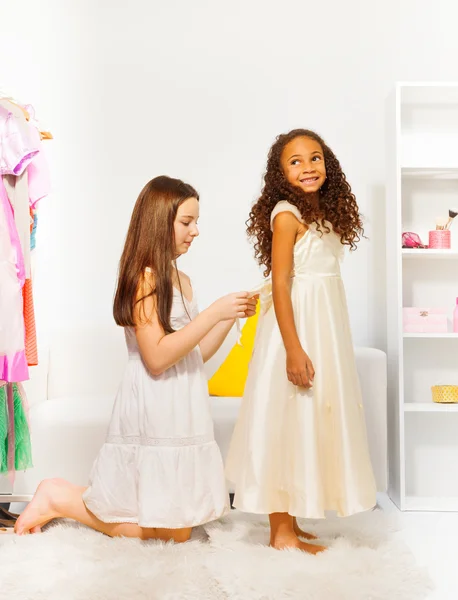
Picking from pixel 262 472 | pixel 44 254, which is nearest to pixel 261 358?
pixel 262 472

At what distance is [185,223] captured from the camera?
7.03 ft

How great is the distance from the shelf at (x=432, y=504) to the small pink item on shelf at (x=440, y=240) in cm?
96

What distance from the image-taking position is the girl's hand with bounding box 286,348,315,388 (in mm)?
1950

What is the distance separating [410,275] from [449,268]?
164 mm

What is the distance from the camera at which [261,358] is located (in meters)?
2.06

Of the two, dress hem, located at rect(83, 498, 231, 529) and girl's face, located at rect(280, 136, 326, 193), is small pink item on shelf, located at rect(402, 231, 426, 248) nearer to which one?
girl's face, located at rect(280, 136, 326, 193)

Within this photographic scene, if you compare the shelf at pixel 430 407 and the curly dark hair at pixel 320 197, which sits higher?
the curly dark hair at pixel 320 197

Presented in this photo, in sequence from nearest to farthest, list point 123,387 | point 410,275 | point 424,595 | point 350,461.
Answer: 1. point 424,595
2. point 350,461
3. point 123,387
4. point 410,275

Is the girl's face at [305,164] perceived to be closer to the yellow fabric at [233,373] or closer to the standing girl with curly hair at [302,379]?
the standing girl with curly hair at [302,379]

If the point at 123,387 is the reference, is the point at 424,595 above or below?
below

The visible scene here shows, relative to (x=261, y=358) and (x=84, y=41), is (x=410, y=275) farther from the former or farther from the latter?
(x=84, y=41)

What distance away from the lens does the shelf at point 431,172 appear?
2.91 meters

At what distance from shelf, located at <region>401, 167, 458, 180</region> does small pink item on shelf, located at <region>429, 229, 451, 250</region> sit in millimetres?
232

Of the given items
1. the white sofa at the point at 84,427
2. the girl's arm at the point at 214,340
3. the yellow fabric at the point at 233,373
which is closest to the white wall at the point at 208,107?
the yellow fabric at the point at 233,373
